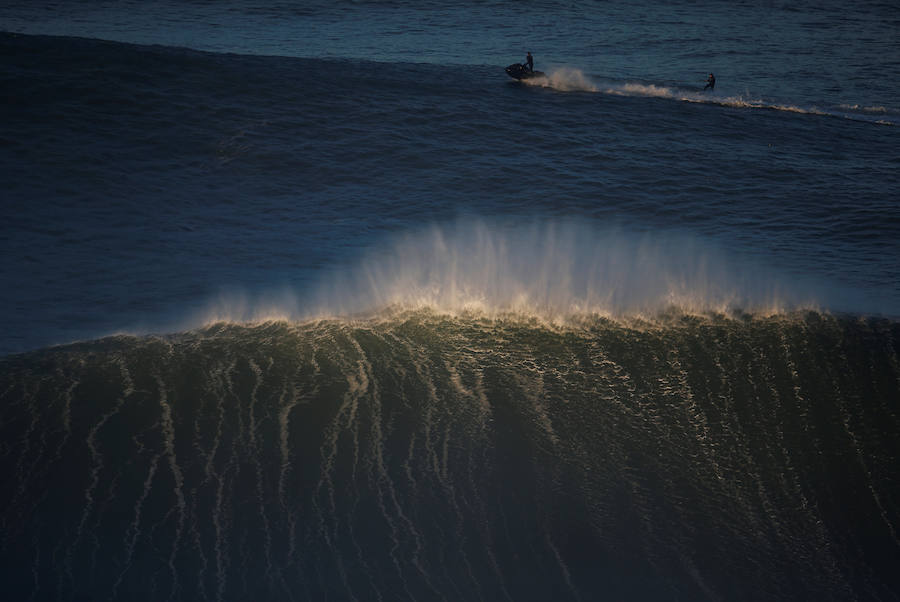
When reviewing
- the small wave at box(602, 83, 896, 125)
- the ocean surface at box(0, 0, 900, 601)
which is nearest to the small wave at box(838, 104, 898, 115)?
the small wave at box(602, 83, 896, 125)

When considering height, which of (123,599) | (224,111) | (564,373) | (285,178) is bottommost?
(123,599)

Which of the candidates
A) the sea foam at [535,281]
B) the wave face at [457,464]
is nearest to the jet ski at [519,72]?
the sea foam at [535,281]

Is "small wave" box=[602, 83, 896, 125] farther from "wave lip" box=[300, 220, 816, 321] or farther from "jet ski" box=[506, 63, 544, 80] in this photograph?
"wave lip" box=[300, 220, 816, 321]

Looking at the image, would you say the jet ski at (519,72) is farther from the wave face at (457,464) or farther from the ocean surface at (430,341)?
the wave face at (457,464)

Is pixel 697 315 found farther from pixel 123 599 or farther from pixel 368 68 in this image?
pixel 368 68

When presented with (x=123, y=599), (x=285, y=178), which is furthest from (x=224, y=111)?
(x=123, y=599)
